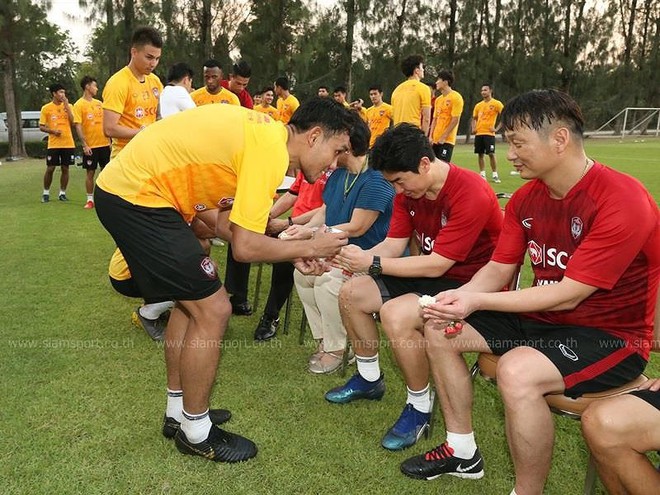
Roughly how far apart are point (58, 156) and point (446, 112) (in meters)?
7.10

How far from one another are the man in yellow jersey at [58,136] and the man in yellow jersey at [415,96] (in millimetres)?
5805

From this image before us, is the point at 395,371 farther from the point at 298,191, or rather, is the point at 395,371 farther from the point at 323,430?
the point at 298,191

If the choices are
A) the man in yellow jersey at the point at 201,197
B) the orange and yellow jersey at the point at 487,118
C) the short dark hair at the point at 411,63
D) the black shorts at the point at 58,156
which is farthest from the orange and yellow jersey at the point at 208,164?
the orange and yellow jersey at the point at 487,118

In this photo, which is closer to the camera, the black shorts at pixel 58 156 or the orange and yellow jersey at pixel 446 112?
the black shorts at pixel 58 156

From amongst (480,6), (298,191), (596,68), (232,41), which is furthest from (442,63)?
(298,191)

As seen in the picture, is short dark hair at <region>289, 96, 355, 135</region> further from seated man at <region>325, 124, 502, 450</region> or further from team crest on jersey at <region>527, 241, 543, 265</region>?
team crest on jersey at <region>527, 241, 543, 265</region>

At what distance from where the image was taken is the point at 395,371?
3.61 meters

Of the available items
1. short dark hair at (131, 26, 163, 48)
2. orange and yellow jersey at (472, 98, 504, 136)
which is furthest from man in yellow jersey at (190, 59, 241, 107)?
orange and yellow jersey at (472, 98, 504, 136)

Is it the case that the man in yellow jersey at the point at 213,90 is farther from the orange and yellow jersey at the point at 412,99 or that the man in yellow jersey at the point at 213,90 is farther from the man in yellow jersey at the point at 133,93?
the orange and yellow jersey at the point at 412,99

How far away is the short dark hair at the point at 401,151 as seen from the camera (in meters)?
2.69

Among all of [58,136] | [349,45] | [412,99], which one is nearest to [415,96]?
[412,99]

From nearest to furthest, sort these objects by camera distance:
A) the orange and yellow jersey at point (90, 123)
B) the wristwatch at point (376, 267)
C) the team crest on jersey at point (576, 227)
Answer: the team crest on jersey at point (576, 227) → the wristwatch at point (376, 267) → the orange and yellow jersey at point (90, 123)

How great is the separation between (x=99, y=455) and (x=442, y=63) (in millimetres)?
33577

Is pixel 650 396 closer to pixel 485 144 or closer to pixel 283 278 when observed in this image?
pixel 283 278
